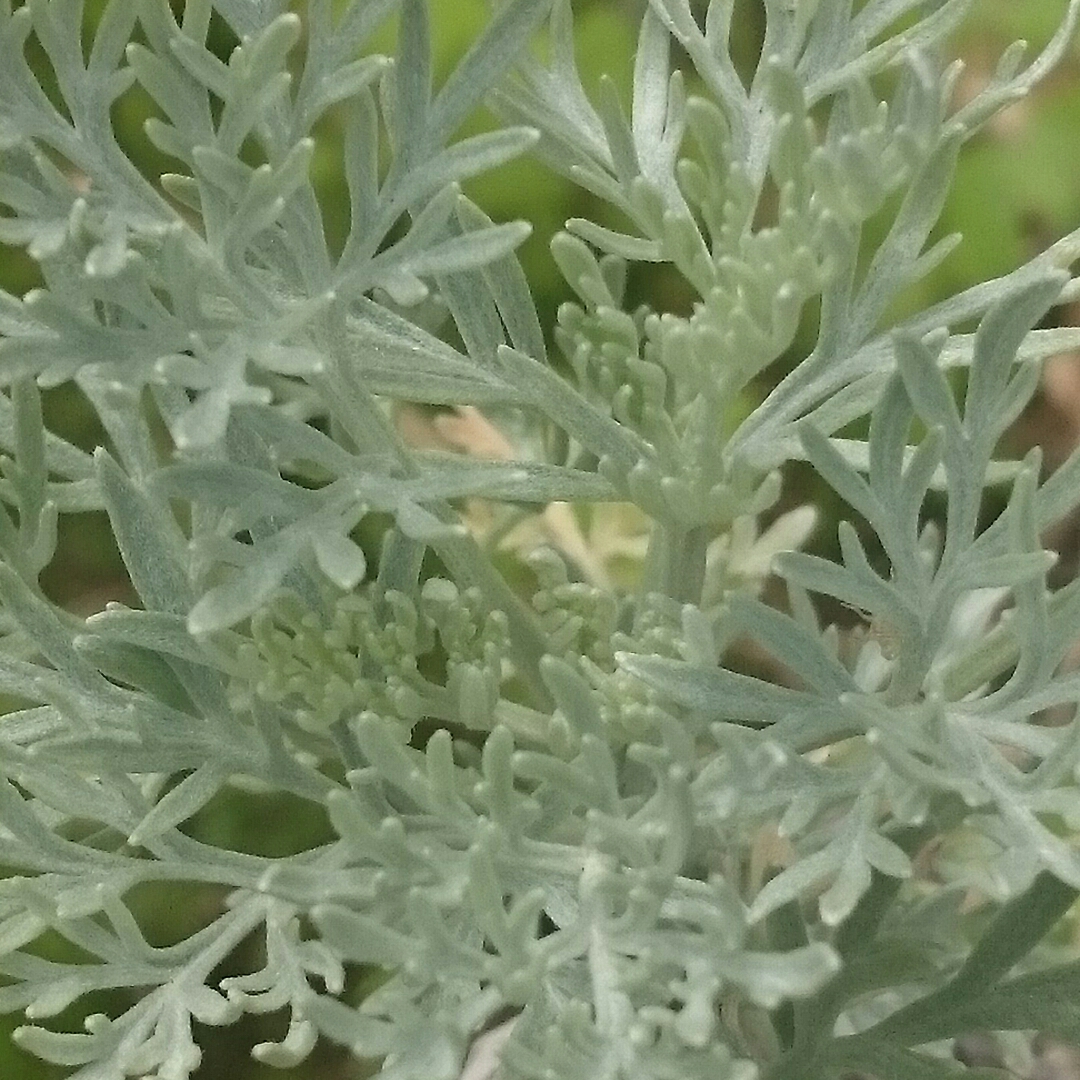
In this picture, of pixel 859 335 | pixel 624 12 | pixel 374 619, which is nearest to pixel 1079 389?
pixel 624 12

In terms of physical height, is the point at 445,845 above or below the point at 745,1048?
above

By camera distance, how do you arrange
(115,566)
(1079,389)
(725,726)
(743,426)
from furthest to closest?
(1079,389), (115,566), (743,426), (725,726)

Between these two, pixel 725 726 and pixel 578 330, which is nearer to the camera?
pixel 725 726

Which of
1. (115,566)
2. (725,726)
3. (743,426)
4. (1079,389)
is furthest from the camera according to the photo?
(1079,389)

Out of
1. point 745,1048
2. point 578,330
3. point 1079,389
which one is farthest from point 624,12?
point 745,1048

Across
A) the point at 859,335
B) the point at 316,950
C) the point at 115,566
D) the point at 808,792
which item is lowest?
the point at 115,566

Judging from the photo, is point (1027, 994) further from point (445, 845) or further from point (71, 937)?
point (71, 937)

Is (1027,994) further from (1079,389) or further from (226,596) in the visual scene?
(1079,389)
